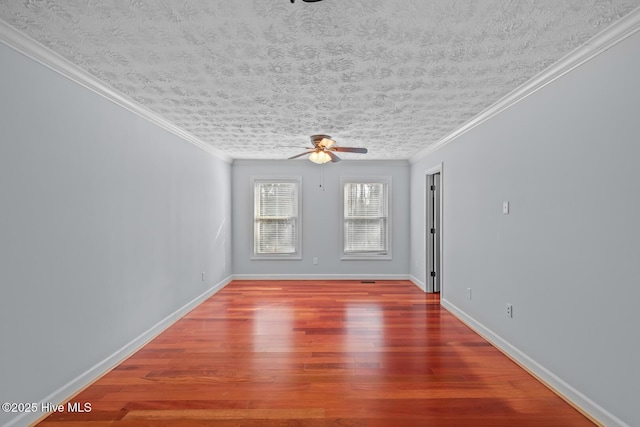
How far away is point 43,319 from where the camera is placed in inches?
89.6

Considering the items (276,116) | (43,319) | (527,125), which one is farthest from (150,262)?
(527,125)

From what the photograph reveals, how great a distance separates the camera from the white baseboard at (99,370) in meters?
2.19

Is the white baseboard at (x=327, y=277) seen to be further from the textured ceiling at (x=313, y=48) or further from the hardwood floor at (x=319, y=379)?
the textured ceiling at (x=313, y=48)

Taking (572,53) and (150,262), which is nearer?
(572,53)

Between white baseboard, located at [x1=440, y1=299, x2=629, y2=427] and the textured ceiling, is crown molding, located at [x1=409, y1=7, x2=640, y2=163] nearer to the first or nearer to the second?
the textured ceiling

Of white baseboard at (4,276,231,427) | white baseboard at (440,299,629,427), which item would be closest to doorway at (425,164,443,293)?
white baseboard at (440,299,629,427)

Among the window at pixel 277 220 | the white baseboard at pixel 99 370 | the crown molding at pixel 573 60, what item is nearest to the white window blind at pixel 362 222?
the window at pixel 277 220

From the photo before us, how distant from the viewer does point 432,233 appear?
597 centimetres

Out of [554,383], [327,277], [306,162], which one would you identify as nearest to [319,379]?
[554,383]

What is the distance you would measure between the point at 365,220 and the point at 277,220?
178cm

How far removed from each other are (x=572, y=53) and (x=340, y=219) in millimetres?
5015

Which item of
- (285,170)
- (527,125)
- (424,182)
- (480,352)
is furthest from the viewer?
(285,170)

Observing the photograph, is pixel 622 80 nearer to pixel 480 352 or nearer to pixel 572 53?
pixel 572 53

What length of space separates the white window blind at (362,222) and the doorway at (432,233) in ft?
4.01
